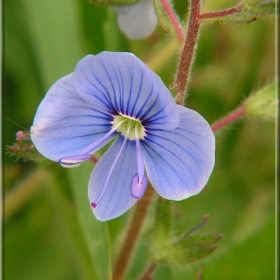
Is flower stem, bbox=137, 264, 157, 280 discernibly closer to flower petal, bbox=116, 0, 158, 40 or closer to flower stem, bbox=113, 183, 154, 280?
flower stem, bbox=113, 183, 154, 280

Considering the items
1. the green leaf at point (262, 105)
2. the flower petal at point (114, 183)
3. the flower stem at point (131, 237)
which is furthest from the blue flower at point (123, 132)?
the green leaf at point (262, 105)

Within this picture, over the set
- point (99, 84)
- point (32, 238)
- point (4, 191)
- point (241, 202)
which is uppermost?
point (99, 84)

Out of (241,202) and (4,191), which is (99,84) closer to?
(4,191)

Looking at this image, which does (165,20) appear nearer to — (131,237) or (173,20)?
(173,20)

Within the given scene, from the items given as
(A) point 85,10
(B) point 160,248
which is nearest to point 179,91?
(B) point 160,248

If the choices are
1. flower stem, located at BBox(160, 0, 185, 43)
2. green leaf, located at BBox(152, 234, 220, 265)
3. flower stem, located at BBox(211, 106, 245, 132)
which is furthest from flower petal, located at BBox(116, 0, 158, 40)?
green leaf, located at BBox(152, 234, 220, 265)

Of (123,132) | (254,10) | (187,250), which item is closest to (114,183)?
(123,132)
